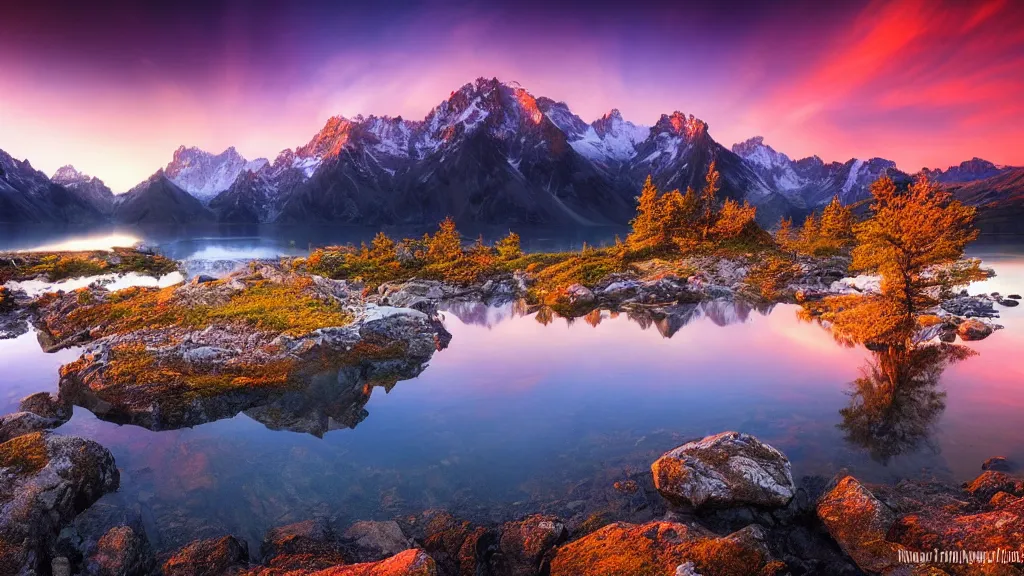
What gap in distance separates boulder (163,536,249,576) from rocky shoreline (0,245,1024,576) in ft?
0.10

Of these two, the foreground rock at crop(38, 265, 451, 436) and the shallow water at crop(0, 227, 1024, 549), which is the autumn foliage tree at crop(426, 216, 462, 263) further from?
the shallow water at crop(0, 227, 1024, 549)

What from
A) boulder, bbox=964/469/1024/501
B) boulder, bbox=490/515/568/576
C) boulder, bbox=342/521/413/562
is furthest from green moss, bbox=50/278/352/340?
boulder, bbox=964/469/1024/501

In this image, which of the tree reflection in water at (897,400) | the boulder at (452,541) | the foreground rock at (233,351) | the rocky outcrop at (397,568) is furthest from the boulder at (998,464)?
the foreground rock at (233,351)

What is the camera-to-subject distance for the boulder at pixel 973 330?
23.7 meters

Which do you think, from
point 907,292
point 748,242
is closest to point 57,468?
point 907,292

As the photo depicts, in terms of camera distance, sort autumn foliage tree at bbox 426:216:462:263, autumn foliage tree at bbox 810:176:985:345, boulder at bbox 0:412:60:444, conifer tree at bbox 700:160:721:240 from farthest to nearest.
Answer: conifer tree at bbox 700:160:721:240 → autumn foliage tree at bbox 426:216:462:263 → autumn foliage tree at bbox 810:176:985:345 → boulder at bbox 0:412:60:444

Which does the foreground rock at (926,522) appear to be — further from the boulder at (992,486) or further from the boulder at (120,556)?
the boulder at (120,556)

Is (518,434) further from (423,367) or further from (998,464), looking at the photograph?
(998,464)

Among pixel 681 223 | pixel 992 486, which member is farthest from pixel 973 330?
pixel 681 223

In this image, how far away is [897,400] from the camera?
635 inches

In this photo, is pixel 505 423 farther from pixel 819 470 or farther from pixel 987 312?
pixel 987 312

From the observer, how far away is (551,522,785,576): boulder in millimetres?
7527

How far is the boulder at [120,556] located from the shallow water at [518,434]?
0.87 metres

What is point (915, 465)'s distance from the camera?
472 inches
